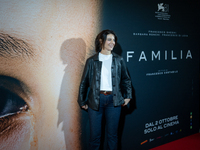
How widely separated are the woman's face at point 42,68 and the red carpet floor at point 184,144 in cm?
161

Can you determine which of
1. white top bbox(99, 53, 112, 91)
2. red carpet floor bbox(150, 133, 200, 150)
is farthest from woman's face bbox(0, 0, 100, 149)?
red carpet floor bbox(150, 133, 200, 150)

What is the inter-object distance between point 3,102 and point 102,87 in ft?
3.71

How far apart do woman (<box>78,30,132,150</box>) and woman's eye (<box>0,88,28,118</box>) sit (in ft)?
2.30

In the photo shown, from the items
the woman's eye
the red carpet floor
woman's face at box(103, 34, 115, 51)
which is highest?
woman's face at box(103, 34, 115, 51)

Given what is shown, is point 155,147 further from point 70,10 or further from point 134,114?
point 70,10

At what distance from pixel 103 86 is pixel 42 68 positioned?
0.79 m

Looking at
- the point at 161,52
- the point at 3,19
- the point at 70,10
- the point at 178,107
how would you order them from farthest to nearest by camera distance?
the point at 178,107
the point at 161,52
the point at 70,10
the point at 3,19

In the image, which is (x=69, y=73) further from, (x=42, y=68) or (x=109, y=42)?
(x=109, y=42)

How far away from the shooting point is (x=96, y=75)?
1904mm

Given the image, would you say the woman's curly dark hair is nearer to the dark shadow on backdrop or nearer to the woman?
the woman

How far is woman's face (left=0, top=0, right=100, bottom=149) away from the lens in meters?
1.86

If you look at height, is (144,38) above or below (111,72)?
above

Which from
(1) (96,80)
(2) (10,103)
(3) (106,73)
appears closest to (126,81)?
(3) (106,73)

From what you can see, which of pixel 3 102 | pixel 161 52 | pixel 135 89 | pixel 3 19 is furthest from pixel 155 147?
Result: pixel 3 19
